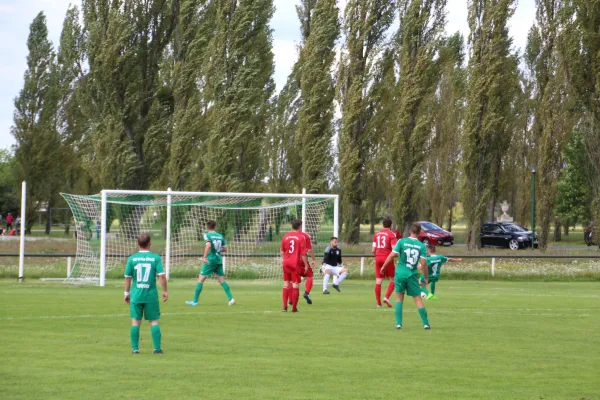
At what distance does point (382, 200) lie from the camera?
7394cm

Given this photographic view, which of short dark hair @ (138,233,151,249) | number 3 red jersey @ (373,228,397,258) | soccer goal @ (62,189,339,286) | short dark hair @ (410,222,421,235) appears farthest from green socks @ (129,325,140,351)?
soccer goal @ (62,189,339,286)

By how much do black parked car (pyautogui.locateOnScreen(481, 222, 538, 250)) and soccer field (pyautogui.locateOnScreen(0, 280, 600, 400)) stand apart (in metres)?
33.0

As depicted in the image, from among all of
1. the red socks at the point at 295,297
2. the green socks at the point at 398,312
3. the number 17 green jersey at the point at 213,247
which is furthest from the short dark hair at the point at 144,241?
the number 17 green jersey at the point at 213,247

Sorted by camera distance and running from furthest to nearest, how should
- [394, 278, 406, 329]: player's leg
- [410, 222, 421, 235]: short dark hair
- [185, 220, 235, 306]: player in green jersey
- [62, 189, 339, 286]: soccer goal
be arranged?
[62, 189, 339, 286]: soccer goal → [185, 220, 235, 306]: player in green jersey → [394, 278, 406, 329]: player's leg → [410, 222, 421, 235]: short dark hair

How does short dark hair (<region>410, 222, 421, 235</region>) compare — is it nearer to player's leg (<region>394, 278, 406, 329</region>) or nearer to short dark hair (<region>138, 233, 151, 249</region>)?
player's leg (<region>394, 278, 406, 329</region>)

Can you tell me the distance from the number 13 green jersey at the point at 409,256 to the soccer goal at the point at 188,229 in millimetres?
12609

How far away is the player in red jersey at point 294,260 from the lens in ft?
60.7

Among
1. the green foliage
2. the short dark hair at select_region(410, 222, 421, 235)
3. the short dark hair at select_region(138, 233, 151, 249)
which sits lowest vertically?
the short dark hair at select_region(138, 233, 151, 249)

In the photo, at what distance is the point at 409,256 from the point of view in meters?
15.5

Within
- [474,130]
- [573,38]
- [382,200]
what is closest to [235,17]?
[474,130]

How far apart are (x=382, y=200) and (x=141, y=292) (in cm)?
6234

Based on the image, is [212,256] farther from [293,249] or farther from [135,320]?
[135,320]

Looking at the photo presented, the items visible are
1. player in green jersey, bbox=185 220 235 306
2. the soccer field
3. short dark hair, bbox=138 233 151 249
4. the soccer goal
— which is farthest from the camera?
the soccer goal

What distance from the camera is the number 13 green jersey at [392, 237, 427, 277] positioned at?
15.5 meters
